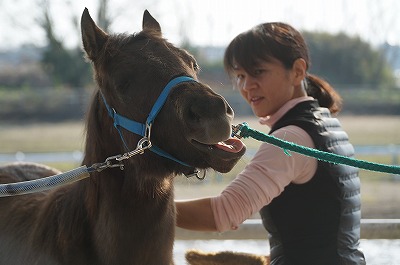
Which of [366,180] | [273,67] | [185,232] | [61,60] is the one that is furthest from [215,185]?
[61,60]

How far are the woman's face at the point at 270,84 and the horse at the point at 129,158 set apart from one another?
0.53m

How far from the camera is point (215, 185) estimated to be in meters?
11.8

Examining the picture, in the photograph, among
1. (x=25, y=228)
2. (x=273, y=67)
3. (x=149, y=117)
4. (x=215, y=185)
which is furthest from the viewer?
(x=215, y=185)

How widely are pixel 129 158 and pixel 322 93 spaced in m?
1.35

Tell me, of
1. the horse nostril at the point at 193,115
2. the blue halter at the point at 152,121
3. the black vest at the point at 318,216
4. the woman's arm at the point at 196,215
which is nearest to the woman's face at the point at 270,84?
the black vest at the point at 318,216

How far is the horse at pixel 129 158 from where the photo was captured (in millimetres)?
2543

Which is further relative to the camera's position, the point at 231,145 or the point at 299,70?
the point at 299,70

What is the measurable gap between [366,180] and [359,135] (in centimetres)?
761

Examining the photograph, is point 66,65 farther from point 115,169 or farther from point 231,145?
point 231,145

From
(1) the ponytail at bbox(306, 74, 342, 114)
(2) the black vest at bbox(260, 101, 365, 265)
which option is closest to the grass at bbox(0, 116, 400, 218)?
(2) the black vest at bbox(260, 101, 365, 265)

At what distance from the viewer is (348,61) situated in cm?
2811

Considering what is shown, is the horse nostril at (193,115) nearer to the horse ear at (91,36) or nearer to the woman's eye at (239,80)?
the horse ear at (91,36)

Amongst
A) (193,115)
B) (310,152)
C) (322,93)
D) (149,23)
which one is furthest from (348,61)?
(193,115)

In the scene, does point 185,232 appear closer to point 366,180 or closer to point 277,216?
point 277,216
